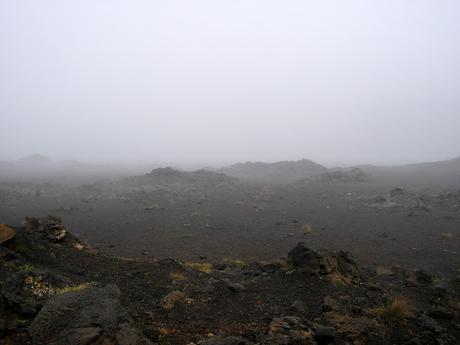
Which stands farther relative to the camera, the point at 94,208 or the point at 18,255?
the point at 94,208

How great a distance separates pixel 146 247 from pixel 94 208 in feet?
59.5

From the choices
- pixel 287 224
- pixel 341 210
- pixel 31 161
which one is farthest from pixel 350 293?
pixel 31 161

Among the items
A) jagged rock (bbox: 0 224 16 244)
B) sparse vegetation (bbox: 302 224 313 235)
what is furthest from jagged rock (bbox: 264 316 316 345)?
sparse vegetation (bbox: 302 224 313 235)

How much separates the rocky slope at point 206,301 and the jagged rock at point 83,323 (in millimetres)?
23

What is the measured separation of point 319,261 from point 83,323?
31.1 feet

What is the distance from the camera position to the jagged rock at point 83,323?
7207mm

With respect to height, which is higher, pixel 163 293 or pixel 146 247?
pixel 163 293

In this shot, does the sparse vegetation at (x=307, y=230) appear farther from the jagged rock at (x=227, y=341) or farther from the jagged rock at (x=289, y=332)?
the jagged rock at (x=227, y=341)

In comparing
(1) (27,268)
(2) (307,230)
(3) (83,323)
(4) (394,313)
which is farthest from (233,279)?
(2) (307,230)

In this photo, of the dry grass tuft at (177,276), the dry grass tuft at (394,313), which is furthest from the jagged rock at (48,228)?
the dry grass tuft at (394,313)

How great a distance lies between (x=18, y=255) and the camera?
38.4 ft

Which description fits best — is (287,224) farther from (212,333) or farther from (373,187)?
(373,187)

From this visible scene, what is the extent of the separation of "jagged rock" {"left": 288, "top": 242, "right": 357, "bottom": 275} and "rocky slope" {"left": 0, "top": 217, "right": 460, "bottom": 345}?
2.1 inches

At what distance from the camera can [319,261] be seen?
1382 centimetres
